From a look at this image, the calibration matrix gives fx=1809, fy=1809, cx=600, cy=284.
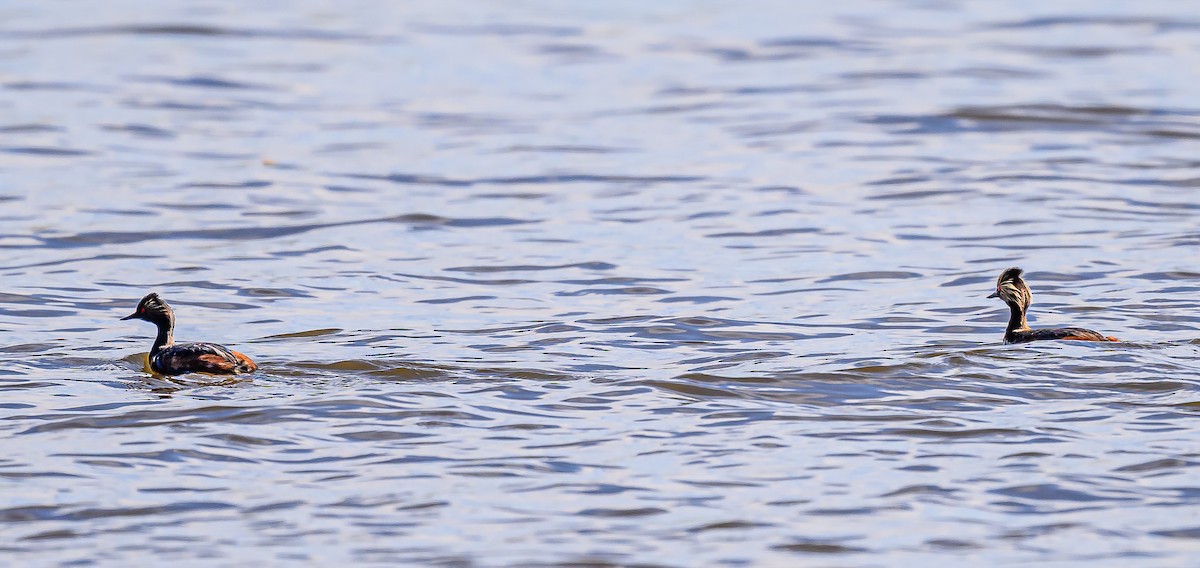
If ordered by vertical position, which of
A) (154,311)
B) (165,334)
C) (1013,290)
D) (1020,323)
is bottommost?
(165,334)

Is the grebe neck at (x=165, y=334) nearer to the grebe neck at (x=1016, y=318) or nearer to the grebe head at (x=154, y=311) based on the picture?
the grebe head at (x=154, y=311)

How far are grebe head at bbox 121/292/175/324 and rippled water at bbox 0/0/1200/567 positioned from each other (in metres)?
0.37

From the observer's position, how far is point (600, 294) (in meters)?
16.0

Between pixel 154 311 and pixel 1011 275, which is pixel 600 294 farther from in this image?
pixel 154 311

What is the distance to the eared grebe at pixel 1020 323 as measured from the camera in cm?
1341

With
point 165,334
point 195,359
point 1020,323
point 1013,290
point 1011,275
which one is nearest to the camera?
point 195,359

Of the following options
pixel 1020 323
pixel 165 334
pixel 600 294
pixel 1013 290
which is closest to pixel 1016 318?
pixel 1020 323

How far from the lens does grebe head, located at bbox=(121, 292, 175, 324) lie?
13664mm

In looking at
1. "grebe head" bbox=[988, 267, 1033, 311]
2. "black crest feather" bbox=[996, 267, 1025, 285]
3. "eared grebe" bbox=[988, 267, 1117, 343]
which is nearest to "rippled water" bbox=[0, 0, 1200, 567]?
"eared grebe" bbox=[988, 267, 1117, 343]

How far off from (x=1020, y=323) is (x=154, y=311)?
6.63m

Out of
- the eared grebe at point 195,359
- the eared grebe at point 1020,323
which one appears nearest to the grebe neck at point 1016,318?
the eared grebe at point 1020,323

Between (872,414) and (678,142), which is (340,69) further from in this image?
(872,414)

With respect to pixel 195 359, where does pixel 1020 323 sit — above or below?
above

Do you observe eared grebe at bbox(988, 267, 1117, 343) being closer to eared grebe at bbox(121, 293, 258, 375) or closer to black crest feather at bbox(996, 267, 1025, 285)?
black crest feather at bbox(996, 267, 1025, 285)
